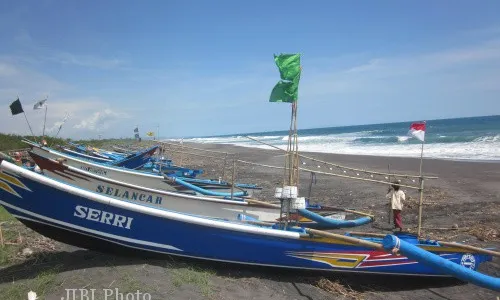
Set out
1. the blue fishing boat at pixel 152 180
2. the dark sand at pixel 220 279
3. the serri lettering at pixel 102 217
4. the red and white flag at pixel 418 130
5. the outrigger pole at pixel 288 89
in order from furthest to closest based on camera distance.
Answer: the blue fishing boat at pixel 152 180 < the red and white flag at pixel 418 130 < the outrigger pole at pixel 288 89 < the serri lettering at pixel 102 217 < the dark sand at pixel 220 279

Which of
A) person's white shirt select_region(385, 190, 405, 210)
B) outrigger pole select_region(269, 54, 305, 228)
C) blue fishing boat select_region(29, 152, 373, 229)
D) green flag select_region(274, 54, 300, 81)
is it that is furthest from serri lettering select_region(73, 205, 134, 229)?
person's white shirt select_region(385, 190, 405, 210)

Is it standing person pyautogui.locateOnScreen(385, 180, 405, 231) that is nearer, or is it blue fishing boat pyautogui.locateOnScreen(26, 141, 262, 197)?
standing person pyautogui.locateOnScreen(385, 180, 405, 231)

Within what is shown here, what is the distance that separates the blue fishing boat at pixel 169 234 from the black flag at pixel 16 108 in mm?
4928

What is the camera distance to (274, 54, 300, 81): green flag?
614cm

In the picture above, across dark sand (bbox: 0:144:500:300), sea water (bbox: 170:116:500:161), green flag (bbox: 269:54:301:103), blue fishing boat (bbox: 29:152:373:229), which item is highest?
green flag (bbox: 269:54:301:103)

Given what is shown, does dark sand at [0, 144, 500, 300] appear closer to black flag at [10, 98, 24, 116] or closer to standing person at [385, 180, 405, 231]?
standing person at [385, 180, 405, 231]

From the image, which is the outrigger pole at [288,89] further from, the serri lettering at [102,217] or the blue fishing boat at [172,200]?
the blue fishing boat at [172,200]

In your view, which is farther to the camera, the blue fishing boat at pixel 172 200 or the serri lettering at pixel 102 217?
the blue fishing boat at pixel 172 200

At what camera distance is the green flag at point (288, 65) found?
6.14m

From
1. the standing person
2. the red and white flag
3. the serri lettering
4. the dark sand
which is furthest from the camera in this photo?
the standing person

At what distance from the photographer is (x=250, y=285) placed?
5.65m

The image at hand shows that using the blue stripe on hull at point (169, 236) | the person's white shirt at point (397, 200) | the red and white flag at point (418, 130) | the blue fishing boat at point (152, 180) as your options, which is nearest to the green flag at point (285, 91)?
the blue stripe on hull at point (169, 236)

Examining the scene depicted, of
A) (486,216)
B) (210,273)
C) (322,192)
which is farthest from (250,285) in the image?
(322,192)

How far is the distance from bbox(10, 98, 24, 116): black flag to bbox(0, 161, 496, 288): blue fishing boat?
493 cm
